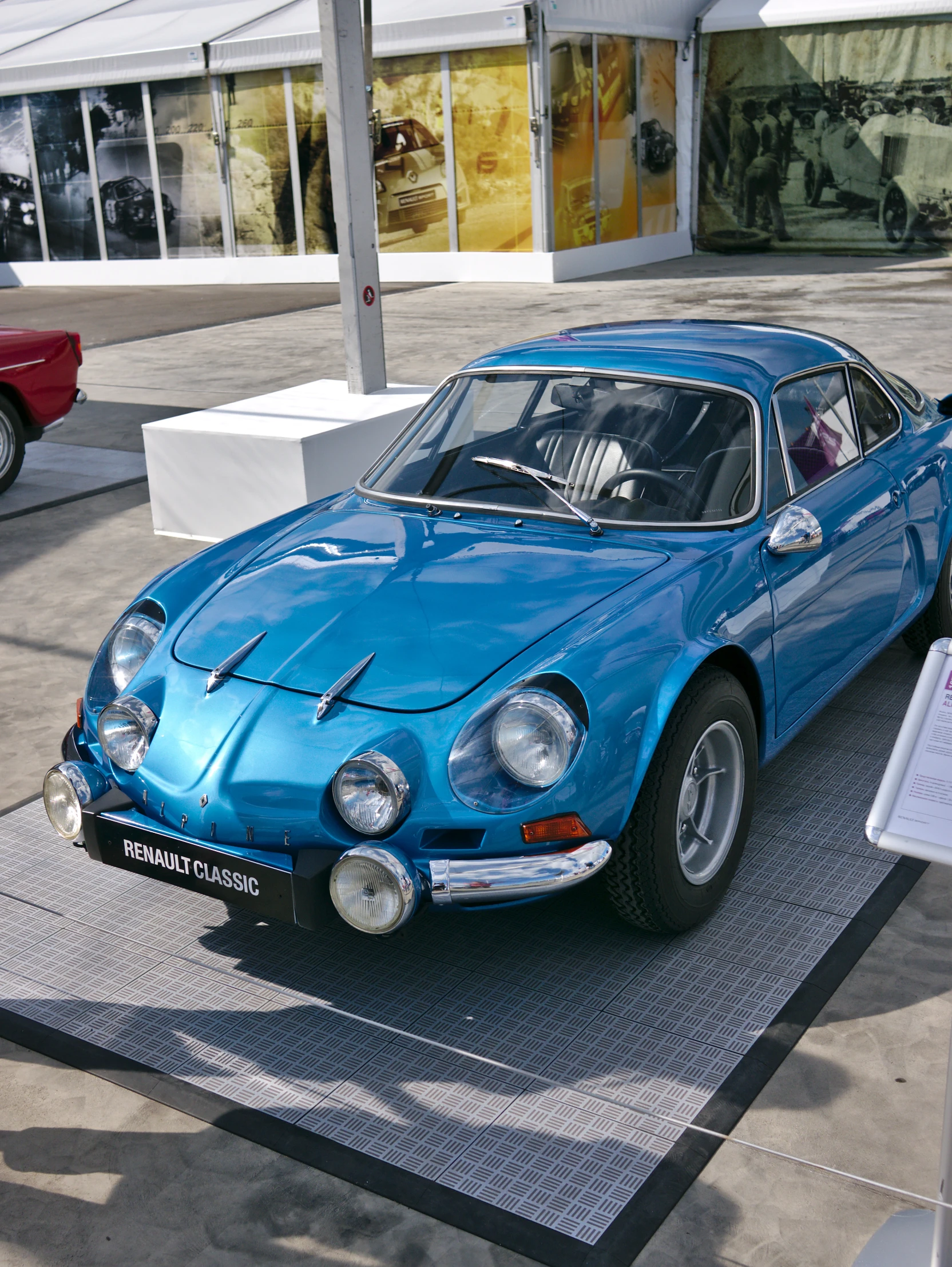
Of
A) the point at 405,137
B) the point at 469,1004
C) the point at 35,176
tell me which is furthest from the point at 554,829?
the point at 35,176

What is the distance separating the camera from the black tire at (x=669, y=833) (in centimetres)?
337

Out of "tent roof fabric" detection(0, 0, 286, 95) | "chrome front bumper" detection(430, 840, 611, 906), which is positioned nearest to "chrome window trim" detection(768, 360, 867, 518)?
"chrome front bumper" detection(430, 840, 611, 906)

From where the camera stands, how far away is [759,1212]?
8.91 feet

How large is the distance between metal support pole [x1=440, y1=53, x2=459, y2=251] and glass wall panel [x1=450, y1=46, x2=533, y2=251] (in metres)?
0.06

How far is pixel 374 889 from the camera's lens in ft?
10.2

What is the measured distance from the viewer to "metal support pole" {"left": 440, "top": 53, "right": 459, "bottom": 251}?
67.4 feet

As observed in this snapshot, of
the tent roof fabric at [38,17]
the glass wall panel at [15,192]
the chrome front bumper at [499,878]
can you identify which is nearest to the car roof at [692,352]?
the chrome front bumper at [499,878]

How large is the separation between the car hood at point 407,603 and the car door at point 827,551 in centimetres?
55

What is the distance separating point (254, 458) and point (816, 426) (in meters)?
4.04

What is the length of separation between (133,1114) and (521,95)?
19324mm

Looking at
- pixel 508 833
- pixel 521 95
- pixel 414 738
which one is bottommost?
pixel 508 833

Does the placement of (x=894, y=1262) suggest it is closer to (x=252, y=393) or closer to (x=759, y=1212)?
(x=759, y=1212)

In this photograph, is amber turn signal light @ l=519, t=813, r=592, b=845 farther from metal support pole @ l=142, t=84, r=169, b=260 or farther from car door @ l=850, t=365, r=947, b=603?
metal support pole @ l=142, t=84, r=169, b=260

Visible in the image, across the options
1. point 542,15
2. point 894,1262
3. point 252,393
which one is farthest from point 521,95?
point 894,1262
